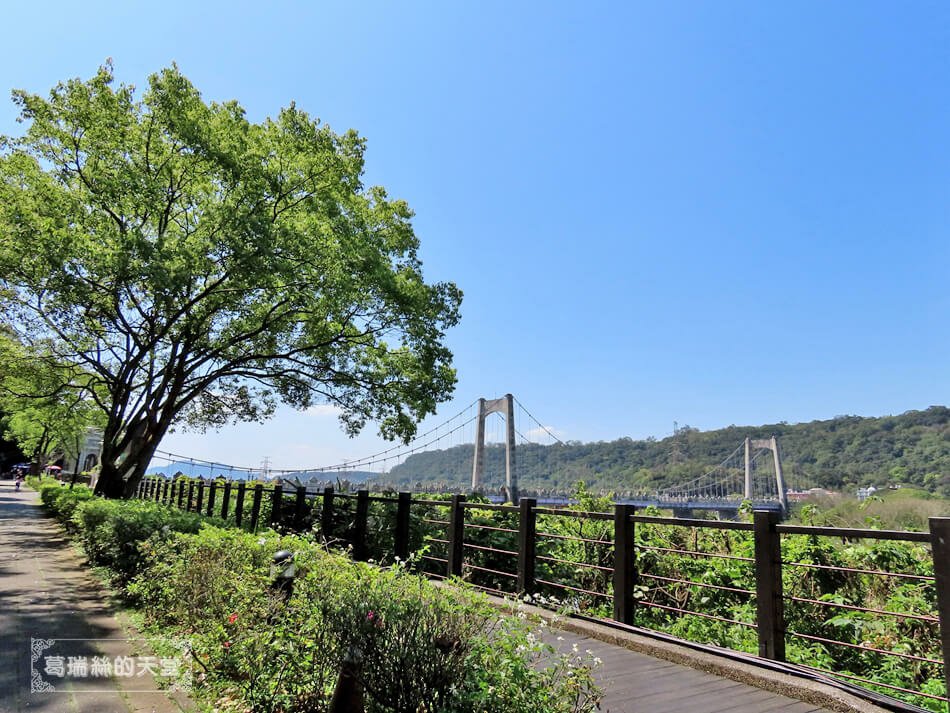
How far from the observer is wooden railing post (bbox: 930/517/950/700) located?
2.43 m

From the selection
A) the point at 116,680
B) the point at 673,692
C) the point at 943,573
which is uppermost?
the point at 943,573

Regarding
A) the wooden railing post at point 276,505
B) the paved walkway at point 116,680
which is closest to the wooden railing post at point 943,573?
the paved walkway at point 116,680

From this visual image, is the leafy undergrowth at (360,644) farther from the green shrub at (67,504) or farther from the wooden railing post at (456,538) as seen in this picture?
the green shrub at (67,504)

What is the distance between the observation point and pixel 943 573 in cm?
247

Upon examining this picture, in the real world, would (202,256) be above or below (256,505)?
above

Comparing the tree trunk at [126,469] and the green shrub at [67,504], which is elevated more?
the tree trunk at [126,469]

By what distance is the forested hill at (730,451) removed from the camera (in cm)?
4362

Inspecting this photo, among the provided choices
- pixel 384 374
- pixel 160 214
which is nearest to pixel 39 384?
pixel 160 214

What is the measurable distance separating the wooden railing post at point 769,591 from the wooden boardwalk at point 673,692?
326 millimetres

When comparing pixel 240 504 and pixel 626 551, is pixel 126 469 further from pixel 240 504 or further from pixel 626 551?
pixel 626 551

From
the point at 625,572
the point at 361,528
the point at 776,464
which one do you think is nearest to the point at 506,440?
the point at 776,464

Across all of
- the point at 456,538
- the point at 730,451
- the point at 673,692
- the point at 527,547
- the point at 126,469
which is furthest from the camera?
the point at 730,451

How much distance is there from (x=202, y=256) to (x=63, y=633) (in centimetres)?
674

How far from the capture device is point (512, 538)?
632cm
